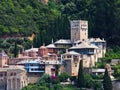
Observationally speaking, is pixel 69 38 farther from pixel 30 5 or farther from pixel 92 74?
pixel 30 5

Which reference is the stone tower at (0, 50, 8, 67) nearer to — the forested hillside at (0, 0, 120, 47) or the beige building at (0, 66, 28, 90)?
the beige building at (0, 66, 28, 90)

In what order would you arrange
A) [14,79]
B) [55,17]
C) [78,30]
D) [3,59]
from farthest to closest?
[55,17], [78,30], [3,59], [14,79]

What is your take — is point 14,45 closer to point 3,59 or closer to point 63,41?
point 63,41

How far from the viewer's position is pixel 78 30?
88.1 metres

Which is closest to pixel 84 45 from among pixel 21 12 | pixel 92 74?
pixel 92 74

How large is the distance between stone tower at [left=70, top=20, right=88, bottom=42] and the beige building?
8.07 meters

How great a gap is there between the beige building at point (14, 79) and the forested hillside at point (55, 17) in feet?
30.8

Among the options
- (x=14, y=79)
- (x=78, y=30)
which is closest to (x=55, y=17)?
(x=78, y=30)

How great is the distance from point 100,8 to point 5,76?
1423 centimetres

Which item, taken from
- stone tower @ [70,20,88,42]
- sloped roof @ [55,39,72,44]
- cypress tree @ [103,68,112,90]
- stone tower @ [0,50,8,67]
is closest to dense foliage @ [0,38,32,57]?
stone tower @ [0,50,8,67]

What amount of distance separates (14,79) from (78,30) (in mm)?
9432

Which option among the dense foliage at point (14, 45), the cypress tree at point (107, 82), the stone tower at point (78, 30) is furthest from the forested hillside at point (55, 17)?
the cypress tree at point (107, 82)

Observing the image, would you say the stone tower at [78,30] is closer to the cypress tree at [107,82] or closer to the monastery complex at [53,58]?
the monastery complex at [53,58]

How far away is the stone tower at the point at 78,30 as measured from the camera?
88.2 metres
